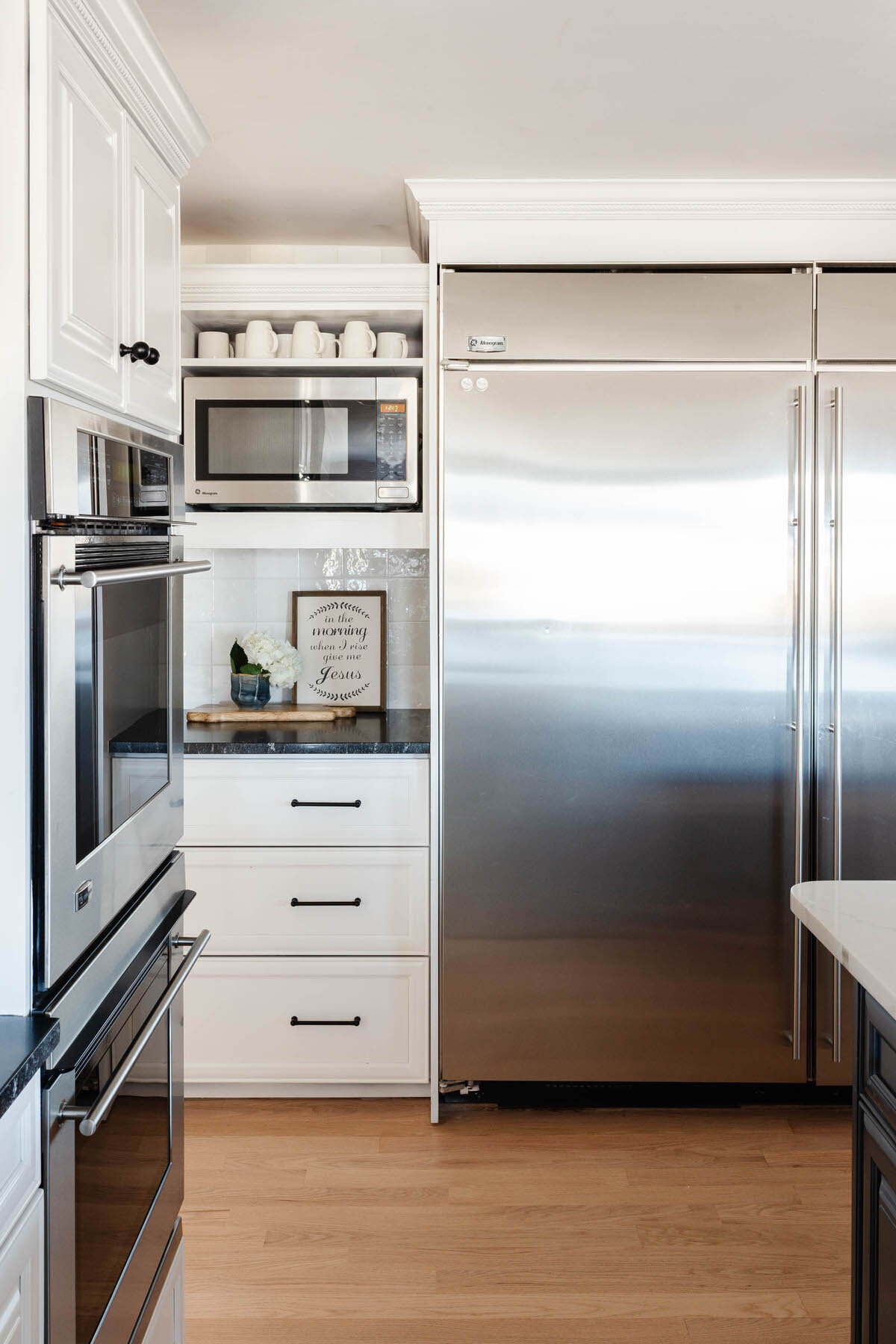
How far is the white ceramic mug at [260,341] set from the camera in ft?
9.46

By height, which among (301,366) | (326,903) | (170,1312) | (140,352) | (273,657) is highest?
(301,366)

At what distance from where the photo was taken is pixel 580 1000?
2.71 meters

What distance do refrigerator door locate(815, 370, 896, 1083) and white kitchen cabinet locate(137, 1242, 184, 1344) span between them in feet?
5.52

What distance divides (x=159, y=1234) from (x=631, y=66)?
2.22m

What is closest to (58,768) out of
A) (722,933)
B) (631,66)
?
(631,66)

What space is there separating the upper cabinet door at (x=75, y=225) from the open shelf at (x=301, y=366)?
144cm

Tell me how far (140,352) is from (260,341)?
150 cm

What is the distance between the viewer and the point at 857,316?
2.62 meters

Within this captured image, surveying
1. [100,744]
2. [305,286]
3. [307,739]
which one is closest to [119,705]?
[100,744]

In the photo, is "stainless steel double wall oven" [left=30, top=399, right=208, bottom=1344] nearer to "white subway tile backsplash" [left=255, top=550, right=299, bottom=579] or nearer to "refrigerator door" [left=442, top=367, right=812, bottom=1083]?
"refrigerator door" [left=442, top=367, right=812, bottom=1083]

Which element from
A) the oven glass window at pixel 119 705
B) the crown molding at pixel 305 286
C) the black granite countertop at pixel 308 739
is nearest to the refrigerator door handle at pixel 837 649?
the black granite countertop at pixel 308 739

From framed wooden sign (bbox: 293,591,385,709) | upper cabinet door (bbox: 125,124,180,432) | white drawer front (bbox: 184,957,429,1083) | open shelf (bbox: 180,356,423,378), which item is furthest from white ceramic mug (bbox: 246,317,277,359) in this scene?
white drawer front (bbox: 184,957,429,1083)

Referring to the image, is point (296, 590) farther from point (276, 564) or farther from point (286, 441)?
point (286, 441)

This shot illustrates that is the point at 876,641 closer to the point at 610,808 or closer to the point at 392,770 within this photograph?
the point at 610,808
